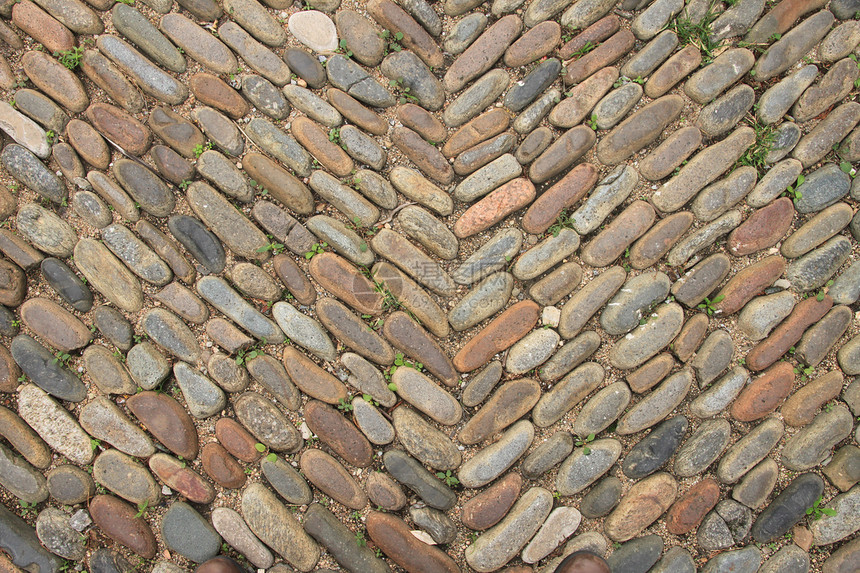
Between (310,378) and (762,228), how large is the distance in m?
2.70

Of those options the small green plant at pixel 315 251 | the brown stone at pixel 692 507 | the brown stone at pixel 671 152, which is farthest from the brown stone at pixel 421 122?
the brown stone at pixel 692 507

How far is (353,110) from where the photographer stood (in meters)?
3.05

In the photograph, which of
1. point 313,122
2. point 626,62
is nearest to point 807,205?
point 626,62

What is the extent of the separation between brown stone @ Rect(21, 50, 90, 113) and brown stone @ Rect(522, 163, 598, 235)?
265cm

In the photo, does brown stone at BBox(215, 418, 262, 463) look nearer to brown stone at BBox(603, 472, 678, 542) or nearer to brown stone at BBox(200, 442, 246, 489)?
brown stone at BBox(200, 442, 246, 489)

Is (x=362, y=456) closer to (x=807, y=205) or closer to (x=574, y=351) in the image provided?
(x=574, y=351)

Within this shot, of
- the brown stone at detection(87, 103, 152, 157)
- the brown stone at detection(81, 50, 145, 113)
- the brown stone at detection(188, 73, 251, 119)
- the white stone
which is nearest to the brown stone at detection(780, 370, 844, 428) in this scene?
the white stone

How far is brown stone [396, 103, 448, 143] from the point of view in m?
3.09

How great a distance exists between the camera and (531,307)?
299cm

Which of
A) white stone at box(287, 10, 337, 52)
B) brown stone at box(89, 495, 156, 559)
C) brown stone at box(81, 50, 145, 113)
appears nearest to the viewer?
brown stone at box(89, 495, 156, 559)

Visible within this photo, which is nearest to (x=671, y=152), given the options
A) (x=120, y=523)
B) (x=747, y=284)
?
(x=747, y=284)

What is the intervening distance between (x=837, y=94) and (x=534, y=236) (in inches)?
76.0

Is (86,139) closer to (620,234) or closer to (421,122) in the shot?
(421,122)

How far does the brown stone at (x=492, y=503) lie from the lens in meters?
2.93
